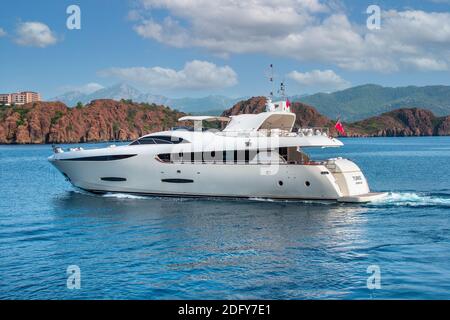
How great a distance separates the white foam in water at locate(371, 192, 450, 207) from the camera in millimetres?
26625

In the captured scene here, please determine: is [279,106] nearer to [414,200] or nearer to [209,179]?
[209,179]

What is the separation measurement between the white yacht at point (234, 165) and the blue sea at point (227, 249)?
945 millimetres

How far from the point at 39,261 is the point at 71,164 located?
17.6 metres

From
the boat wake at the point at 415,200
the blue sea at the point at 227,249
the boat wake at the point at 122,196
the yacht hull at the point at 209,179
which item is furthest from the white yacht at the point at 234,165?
the blue sea at the point at 227,249

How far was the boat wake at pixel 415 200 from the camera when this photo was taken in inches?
1041

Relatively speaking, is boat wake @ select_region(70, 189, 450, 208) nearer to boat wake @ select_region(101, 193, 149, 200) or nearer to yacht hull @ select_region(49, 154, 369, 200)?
boat wake @ select_region(101, 193, 149, 200)

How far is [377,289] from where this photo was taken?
1354 centimetres

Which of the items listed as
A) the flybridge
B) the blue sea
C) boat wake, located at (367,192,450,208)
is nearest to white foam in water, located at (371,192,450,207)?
boat wake, located at (367,192,450,208)

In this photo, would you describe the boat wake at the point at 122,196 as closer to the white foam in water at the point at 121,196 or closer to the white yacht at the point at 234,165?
the white foam in water at the point at 121,196

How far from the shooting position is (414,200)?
91.1ft

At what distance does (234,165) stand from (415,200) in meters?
10.5

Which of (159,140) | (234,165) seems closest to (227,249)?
(234,165)
